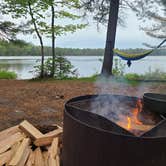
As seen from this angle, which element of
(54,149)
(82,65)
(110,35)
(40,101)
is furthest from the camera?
(82,65)

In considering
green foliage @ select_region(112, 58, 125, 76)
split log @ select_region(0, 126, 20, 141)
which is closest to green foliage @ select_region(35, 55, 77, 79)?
green foliage @ select_region(112, 58, 125, 76)

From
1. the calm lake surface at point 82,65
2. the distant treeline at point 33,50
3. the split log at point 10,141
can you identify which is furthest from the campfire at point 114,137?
the distant treeline at point 33,50

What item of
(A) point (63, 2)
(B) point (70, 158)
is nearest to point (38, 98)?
(B) point (70, 158)

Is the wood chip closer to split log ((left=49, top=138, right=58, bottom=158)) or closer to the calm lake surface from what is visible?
split log ((left=49, top=138, right=58, bottom=158))

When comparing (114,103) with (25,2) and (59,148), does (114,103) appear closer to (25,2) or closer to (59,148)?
(59,148)

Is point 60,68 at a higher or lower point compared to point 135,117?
lower

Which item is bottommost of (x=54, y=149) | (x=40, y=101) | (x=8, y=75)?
(x=8, y=75)

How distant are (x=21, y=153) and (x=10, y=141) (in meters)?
0.31

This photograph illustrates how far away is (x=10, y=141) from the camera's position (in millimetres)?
2586

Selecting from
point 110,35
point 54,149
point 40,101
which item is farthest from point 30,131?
point 110,35

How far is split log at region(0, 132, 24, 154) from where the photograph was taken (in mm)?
2461

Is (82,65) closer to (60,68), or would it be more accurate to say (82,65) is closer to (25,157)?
(60,68)

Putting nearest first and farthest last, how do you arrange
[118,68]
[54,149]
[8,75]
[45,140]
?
[54,149] < [45,140] < [118,68] < [8,75]

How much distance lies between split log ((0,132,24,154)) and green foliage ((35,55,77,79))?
5.66m
